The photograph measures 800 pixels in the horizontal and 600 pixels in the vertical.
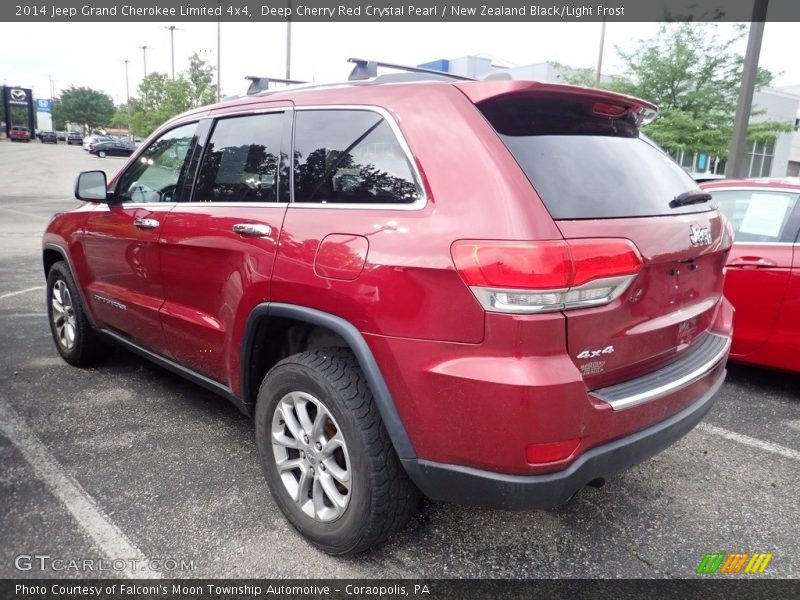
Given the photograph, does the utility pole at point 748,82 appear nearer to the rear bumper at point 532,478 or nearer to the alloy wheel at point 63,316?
the rear bumper at point 532,478

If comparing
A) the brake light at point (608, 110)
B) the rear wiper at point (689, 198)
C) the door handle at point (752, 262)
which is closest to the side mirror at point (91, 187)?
the brake light at point (608, 110)

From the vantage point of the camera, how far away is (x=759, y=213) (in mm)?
4273

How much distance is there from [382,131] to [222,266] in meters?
1.02

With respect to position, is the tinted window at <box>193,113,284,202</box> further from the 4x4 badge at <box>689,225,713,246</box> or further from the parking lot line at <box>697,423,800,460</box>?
the parking lot line at <box>697,423,800,460</box>

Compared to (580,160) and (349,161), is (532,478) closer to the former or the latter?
(580,160)

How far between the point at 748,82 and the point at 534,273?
8415 millimetres

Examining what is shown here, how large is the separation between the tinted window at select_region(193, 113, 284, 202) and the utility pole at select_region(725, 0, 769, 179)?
768cm

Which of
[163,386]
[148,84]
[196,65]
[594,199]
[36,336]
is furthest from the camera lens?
[148,84]

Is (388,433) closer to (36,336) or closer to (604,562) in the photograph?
(604,562)

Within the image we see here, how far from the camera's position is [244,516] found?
265 cm

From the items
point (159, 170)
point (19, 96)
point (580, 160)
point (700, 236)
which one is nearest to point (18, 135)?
point (19, 96)

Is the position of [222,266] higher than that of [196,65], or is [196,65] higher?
[196,65]
